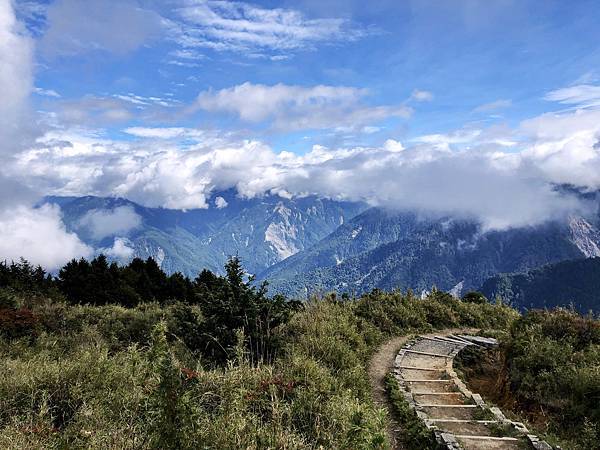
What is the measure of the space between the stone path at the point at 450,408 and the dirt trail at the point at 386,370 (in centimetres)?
35

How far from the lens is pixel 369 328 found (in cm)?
1568

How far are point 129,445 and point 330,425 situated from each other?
8.71ft

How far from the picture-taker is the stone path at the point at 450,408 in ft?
24.9

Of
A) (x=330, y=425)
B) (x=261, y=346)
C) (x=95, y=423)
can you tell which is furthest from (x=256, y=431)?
(x=261, y=346)

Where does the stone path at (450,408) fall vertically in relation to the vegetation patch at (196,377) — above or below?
below

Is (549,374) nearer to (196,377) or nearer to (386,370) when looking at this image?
(386,370)

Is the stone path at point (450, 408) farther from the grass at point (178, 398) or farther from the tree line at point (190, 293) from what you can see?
the tree line at point (190, 293)

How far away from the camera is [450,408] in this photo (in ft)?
30.6

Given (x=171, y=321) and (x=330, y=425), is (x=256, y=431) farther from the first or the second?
(x=171, y=321)

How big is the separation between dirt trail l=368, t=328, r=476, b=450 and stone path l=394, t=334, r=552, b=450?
35cm

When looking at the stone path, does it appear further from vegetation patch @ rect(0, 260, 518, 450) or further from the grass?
the grass

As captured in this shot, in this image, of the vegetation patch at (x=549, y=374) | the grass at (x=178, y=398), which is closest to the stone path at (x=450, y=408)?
the vegetation patch at (x=549, y=374)

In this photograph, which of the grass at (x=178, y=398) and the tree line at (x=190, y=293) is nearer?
the grass at (x=178, y=398)

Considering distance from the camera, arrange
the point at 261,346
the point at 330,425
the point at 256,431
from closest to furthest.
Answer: the point at 256,431
the point at 330,425
the point at 261,346
